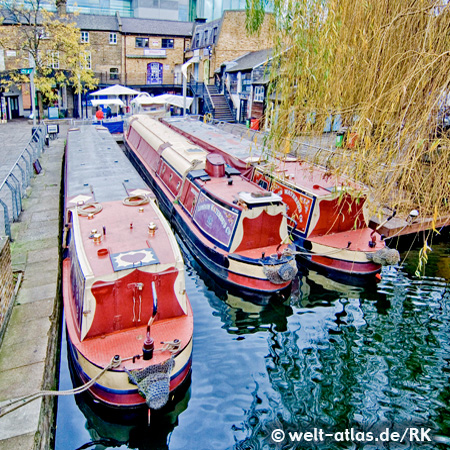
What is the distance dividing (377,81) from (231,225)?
6.19 meters

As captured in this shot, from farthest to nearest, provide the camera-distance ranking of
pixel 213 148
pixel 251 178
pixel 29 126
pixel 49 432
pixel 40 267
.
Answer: pixel 29 126, pixel 213 148, pixel 251 178, pixel 40 267, pixel 49 432

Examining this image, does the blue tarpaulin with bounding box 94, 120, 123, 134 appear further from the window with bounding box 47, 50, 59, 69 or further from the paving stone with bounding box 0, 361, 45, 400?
the paving stone with bounding box 0, 361, 45, 400

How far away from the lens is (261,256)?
11.6m

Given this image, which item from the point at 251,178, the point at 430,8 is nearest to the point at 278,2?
the point at 430,8

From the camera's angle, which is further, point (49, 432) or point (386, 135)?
point (49, 432)

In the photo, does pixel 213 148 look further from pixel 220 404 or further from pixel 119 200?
pixel 220 404

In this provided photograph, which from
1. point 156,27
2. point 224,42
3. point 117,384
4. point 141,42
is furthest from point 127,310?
point 156,27

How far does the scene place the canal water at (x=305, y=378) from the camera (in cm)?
710

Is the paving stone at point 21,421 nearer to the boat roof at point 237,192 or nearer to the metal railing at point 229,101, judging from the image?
the boat roof at point 237,192

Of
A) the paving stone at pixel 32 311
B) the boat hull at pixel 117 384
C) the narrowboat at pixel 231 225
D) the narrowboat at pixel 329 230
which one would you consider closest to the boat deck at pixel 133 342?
Answer: the boat hull at pixel 117 384

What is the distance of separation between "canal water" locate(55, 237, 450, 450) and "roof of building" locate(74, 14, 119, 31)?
36558 mm

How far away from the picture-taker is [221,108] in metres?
36.3

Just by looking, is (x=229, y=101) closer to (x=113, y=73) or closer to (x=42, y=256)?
(x=113, y=73)

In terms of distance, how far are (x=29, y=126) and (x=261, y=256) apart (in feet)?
91.4
